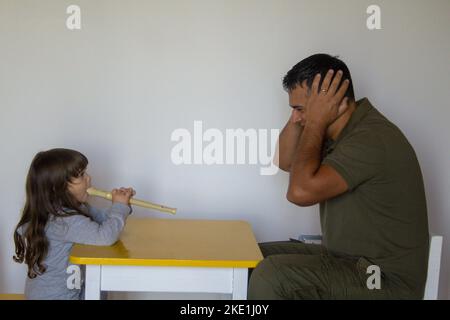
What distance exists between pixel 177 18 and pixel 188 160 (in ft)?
1.89

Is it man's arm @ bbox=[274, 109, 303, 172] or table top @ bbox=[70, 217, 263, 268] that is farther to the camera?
man's arm @ bbox=[274, 109, 303, 172]

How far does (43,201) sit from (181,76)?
2.70ft

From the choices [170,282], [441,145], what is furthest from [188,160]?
[441,145]

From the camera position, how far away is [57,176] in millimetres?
1646

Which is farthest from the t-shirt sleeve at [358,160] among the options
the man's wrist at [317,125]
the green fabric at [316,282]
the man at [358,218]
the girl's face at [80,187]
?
the girl's face at [80,187]

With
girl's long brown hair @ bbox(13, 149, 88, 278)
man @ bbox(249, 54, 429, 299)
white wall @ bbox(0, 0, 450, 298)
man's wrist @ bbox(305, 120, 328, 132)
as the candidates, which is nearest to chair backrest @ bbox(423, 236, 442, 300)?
man @ bbox(249, 54, 429, 299)

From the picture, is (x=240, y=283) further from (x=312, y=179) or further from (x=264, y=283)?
(x=312, y=179)

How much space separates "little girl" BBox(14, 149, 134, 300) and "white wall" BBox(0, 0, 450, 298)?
546 mm

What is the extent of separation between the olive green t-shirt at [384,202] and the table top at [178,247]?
0.93 ft

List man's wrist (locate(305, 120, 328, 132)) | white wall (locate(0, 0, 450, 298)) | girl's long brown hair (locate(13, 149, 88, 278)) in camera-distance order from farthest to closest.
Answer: white wall (locate(0, 0, 450, 298)) → girl's long brown hair (locate(13, 149, 88, 278)) → man's wrist (locate(305, 120, 328, 132))

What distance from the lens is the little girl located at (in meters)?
1.56

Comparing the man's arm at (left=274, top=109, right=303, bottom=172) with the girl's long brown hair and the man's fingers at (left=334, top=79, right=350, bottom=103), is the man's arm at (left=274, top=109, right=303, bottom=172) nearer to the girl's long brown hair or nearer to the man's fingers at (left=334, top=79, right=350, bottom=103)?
the man's fingers at (left=334, top=79, right=350, bottom=103)

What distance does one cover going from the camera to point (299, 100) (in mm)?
1562
